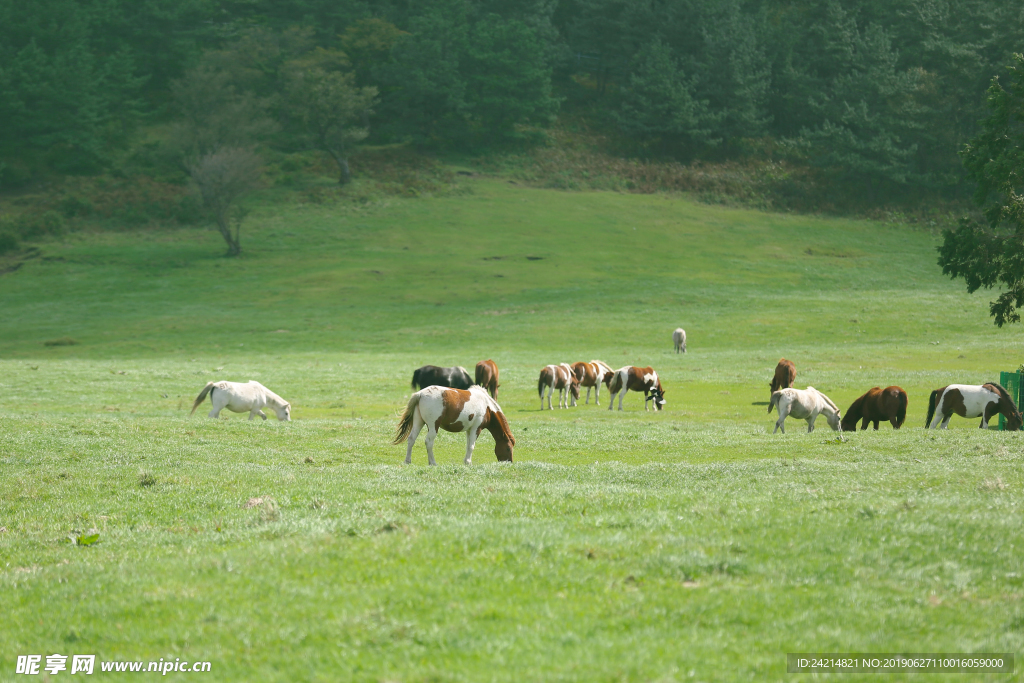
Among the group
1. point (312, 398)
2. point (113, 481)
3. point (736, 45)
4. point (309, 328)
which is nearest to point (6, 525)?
point (113, 481)

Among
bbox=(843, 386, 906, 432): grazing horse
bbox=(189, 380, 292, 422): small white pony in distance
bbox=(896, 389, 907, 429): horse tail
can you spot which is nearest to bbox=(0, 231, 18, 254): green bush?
bbox=(189, 380, 292, 422): small white pony in distance

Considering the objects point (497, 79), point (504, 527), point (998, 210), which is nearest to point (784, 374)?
point (998, 210)

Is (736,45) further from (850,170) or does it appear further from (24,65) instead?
(24,65)

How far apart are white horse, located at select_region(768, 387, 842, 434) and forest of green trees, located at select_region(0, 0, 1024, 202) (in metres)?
68.3

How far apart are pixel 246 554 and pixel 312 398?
2406 centimetres

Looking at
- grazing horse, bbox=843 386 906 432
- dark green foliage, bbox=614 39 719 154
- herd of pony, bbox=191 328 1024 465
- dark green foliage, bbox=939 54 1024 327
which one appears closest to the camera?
herd of pony, bbox=191 328 1024 465

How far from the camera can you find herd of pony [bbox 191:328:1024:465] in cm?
1745

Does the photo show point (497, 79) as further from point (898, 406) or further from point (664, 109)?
point (898, 406)

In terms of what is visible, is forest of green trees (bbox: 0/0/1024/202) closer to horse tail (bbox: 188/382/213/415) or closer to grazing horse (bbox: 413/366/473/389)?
grazing horse (bbox: 413/366/473/389)

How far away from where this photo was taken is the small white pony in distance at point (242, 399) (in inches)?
1047

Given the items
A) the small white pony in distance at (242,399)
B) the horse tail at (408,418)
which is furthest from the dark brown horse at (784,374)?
the horse tail at (408,418)

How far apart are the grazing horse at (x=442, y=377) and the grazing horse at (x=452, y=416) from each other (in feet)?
42.2

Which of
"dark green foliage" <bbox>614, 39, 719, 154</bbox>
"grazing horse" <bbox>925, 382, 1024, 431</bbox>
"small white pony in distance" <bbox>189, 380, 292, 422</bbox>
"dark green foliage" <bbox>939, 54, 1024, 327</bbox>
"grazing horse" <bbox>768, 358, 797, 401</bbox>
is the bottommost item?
"small white pony in distance" <bbox>189, 380, 292, 422</bbox>

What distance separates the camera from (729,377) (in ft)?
126
